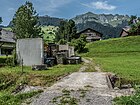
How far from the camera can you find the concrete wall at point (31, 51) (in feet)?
113

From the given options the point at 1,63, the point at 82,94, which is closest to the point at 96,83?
the point at 82,94

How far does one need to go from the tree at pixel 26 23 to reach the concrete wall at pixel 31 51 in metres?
33.8

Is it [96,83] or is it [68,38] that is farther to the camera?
[68,38]

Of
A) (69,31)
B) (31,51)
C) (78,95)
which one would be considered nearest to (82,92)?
(78,95)

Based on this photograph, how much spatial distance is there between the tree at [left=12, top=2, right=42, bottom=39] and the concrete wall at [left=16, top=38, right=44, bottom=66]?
3376cm

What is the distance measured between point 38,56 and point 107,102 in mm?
21361

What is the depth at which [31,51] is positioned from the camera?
34.9 meters

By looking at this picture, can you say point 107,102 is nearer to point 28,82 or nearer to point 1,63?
point 28,82

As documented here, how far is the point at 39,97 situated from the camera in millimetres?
15594

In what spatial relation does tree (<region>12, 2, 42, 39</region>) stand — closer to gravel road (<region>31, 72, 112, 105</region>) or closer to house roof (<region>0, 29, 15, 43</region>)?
house roof (<region>0, 29, 15, 43</region>)

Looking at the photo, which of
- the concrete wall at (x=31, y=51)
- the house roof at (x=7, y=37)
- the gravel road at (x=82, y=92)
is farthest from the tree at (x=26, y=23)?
the gravel road at (x=82, y=92)

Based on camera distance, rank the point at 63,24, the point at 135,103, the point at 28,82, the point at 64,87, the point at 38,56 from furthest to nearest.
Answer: the point at 63,24
the point at 38,56
the point at 28,82
the point at 64,87
the point at 135,103

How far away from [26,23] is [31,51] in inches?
1465

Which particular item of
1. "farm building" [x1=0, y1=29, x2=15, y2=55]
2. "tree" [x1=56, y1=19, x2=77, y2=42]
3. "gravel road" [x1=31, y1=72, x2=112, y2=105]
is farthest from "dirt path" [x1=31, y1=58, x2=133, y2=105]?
"tree" [x1=56, y1=19, x2=77, y2=42]
